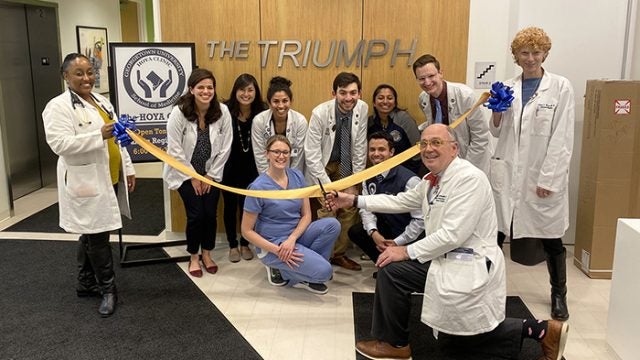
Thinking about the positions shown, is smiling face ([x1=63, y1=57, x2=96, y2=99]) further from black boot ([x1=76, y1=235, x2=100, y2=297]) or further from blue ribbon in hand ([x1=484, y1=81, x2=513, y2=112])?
blue ribbon in hand ([x1=484, y1=81, x2=513, y2=112])

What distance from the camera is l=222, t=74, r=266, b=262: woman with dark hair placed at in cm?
421

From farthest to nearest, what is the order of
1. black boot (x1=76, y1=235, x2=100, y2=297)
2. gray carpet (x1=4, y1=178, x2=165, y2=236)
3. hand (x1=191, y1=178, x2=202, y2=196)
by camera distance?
gray carpet (x1=4, y1=178, x2=165, y2=236), hand (x1=191, y1=178, x2=202, y2=196), black boot (x1=76, y1=235, x2=100, y2=297)

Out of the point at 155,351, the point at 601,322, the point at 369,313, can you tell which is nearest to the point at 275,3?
the point at 369,313

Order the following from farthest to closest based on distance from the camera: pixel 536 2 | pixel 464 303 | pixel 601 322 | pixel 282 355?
pixel 536 2, pixel 601 322, pixel 282 355, pixel 464 303

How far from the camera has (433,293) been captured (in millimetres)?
2652

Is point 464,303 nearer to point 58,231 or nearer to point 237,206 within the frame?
point 237,206

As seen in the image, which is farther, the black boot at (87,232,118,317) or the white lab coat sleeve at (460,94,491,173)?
the white lab coat sleeve at (460,94,491,173)

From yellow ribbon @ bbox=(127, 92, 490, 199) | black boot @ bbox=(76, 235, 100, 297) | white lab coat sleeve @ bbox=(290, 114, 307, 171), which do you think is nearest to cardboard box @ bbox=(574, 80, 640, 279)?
yellow ribbon @ bbox=(127, 92, 490, 199)

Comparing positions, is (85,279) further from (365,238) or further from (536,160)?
(536,160)

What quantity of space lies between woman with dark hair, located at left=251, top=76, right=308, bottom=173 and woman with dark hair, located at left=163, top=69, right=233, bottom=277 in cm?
21

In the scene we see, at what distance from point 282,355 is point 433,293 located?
34.5 inches

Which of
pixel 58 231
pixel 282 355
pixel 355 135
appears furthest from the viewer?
pixel 58 231

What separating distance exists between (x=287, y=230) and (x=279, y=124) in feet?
2.78

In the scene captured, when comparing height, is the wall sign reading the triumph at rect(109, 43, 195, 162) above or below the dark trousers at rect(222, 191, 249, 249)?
above
